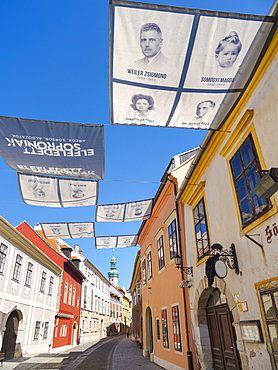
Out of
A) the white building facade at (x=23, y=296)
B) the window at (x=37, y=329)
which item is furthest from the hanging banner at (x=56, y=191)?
the window at (x=37, y=329)

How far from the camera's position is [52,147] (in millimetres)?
6441

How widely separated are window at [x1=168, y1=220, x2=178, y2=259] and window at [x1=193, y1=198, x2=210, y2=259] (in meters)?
1.94

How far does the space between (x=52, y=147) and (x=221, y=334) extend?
6.41 meters

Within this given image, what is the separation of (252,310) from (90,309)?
3355 cm

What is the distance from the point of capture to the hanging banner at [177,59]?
3900 mm

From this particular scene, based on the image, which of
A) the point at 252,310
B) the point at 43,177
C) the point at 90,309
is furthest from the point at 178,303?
the point at 90,309

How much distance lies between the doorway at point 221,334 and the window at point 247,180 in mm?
2845

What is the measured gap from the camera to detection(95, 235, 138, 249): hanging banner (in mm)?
14655

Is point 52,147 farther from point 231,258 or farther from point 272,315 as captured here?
point 272,315

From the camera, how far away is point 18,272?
14945 millimetres

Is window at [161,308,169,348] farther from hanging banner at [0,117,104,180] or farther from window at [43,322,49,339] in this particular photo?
window at [43,322,49,339]

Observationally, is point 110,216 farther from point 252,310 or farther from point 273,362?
point 273,362

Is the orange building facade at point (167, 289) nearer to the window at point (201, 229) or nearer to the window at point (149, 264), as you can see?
the window at point (149, 264)

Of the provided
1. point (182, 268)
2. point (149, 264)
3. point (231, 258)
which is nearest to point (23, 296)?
point (149, 264)
